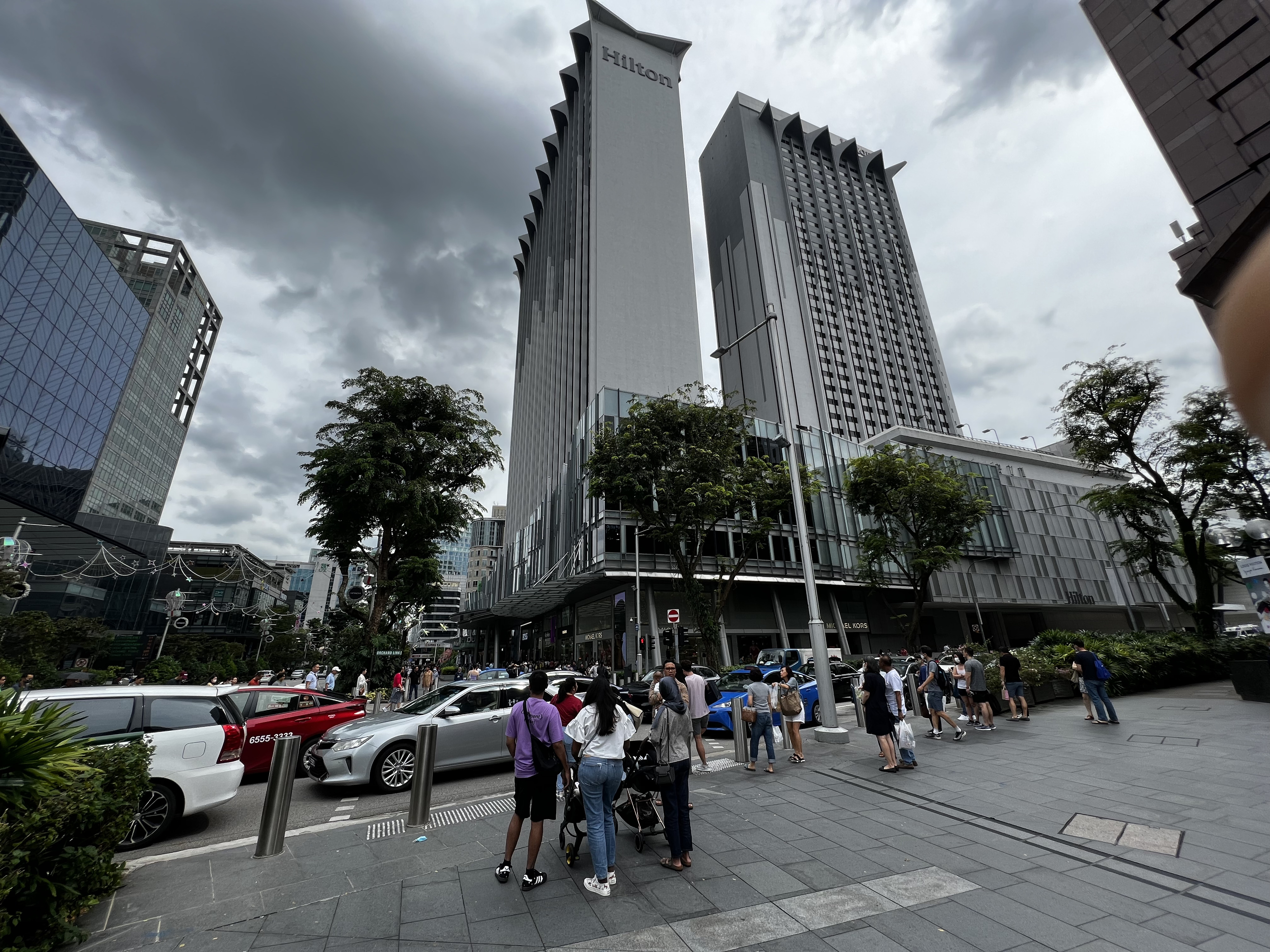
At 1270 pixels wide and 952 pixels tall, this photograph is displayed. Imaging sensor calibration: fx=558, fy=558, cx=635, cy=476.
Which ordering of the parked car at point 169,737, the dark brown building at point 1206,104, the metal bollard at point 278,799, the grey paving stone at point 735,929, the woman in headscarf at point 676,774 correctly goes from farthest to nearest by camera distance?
the dark brown building at point 1206,104 → the parked car at point 169,737 → the metal bollard at point 278,799 → the woman in headscarf at point 676,774 → the grey paving stone at point 735,929

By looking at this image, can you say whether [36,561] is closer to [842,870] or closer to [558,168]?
[842,870]

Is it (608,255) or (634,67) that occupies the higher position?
(634,67)

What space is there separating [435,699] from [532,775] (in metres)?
5.98

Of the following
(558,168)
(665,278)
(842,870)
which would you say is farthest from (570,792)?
(558,168)

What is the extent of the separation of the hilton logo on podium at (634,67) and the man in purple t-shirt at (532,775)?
84.7m

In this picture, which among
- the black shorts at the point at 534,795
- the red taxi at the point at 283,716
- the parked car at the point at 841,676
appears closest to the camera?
the black shorts at the point at 534,795

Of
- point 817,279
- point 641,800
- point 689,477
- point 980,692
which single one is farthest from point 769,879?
point 817,279

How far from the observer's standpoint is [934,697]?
12.6 m

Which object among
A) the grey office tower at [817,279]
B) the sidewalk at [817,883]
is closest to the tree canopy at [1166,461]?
the sidewalk at [817,883]

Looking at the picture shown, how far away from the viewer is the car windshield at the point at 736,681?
14695mm

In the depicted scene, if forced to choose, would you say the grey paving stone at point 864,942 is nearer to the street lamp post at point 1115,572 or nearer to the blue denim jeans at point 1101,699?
the blue denim jeans at point 1101,699

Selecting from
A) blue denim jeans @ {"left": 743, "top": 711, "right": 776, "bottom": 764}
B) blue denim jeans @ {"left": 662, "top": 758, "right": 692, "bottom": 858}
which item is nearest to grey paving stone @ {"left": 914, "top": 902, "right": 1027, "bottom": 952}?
blue denim jeans @ {"left": 662, "top": 758, "right": 692, "bottom": 858}

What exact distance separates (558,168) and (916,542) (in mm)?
78921

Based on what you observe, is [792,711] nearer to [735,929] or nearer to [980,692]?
[980,692]
